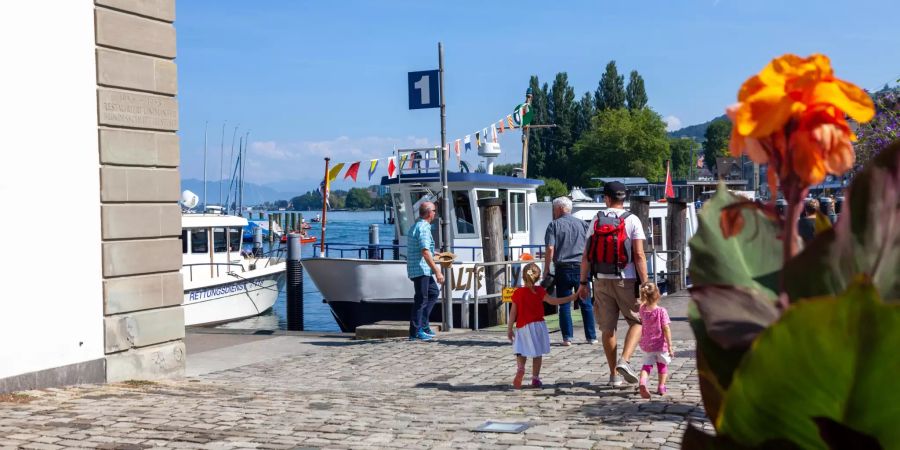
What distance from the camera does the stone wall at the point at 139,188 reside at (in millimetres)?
8516

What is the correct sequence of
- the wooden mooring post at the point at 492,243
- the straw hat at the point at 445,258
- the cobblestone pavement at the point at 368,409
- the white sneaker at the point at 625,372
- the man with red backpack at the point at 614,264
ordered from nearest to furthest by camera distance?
1. the cobblestone pavement at the point at 368,409
2. the white sneaker at the point at 625,372
3. the man with red backpack at the point at 614,264
4. the straw hat at the point at 445,258
5. the wooden mooring post at the point at 492,243

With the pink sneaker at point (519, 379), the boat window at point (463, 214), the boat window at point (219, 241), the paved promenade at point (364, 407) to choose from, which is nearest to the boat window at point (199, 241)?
the boat window at point (219, 241)

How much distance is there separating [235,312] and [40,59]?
60.6ft

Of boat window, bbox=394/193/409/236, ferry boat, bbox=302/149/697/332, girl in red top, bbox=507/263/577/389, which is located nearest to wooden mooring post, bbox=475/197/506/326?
ferry boat, bbox=302/149/697/332

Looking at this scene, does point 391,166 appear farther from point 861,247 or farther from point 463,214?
point 861,247

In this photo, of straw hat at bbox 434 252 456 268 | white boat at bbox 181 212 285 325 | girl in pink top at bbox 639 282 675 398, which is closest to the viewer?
girl in pink top at bbox 639 282 675 398

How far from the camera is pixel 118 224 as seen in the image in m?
8.62

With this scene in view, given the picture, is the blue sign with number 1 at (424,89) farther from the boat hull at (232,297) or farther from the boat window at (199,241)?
the boat window at (199,241)

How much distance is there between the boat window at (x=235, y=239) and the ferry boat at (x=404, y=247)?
18.0ft

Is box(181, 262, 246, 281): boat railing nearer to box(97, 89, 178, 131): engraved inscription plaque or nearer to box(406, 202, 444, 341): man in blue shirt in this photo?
box(406, 202, 444, 341): man in blue shirt

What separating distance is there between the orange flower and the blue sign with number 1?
12.5m

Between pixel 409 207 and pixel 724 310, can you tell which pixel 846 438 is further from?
pixel 409 207

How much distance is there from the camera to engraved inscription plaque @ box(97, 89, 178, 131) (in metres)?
8.49

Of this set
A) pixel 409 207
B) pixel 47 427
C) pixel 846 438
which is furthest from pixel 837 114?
pixel 409 207
